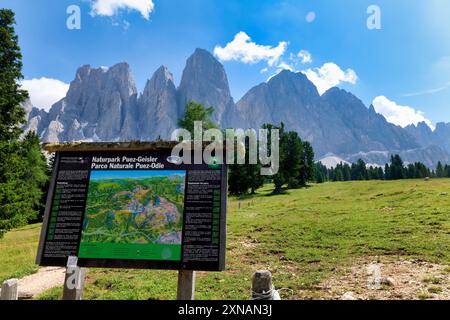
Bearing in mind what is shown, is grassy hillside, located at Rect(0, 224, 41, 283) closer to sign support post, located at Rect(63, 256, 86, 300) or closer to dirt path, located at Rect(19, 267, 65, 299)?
dirt path, located at Rect(19, 267, 65, 299)

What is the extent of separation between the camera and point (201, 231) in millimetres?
6754

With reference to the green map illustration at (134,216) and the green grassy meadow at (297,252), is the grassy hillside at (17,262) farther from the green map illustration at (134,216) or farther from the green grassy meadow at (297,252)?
the green map illustration at (134,216)

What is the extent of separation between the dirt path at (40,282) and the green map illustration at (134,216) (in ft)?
22.2

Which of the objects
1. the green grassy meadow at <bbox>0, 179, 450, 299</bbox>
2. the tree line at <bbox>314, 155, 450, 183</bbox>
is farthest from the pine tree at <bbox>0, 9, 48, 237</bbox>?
the tree line at <bbox>314, 155, 450, 183</bbox>

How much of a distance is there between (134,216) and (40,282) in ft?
31.1

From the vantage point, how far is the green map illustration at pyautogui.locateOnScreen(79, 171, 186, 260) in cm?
689

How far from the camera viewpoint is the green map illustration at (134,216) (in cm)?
689

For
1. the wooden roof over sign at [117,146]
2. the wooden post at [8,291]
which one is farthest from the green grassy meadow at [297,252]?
the wooden roof over sign at [117,146]

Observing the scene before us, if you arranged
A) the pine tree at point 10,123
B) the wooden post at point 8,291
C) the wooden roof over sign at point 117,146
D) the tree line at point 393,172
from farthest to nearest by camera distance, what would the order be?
the tree line at point 393,172 < the pine tree at point 10,123 < the wooden roof over sign at point 117,146 < the wooden post at point 8,291

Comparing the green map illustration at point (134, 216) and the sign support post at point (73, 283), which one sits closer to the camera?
the sign support post at point (73, 283)

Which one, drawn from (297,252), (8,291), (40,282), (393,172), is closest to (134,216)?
(8,291)

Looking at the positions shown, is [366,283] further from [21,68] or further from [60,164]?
[21,68]

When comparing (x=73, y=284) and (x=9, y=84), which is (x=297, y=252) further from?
(x=9, y=84)
